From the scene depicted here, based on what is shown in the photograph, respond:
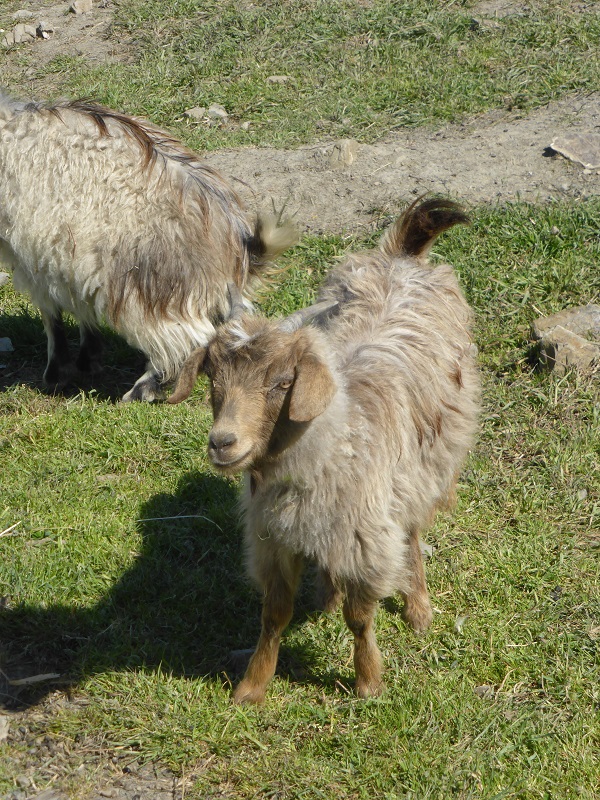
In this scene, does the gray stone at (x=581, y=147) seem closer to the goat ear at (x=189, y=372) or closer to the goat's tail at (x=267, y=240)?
the goat's tail at (x=267, y=240)

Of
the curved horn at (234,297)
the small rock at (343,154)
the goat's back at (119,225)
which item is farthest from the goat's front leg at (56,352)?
the small rock at (343,154)

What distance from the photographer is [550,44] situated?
920cm

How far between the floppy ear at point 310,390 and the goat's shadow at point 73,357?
3146 millimetres

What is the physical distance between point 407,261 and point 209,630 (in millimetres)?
1965

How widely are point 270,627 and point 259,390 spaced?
3.67 ft

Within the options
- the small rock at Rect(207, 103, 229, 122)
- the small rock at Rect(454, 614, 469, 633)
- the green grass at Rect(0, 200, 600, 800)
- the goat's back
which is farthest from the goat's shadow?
the small rock at Rect(207, 103, 229, 122)

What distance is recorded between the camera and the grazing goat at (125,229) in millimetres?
5812

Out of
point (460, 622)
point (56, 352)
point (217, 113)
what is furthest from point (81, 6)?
point (460, 622)

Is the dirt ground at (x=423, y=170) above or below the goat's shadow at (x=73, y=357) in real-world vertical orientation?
above

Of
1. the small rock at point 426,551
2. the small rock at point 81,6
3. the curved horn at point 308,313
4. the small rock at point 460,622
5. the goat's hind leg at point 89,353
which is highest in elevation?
the curved horn at point 308,313

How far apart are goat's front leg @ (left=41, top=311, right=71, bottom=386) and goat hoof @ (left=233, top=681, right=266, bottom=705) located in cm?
307

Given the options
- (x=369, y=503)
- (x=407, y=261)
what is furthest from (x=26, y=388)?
A: (x=369, y=503)

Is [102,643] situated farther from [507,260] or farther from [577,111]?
[577,111]

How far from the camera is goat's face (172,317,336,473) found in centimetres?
324
